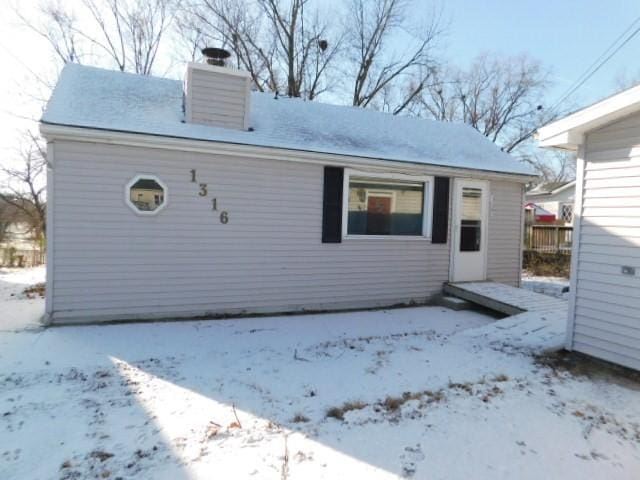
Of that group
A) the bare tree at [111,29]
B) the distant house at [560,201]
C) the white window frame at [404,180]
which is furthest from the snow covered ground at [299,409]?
the distant house at [560,201]

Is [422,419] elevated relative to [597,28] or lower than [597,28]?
lower

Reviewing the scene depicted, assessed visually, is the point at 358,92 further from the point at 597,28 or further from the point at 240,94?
the point at 240,94

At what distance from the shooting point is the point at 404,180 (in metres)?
7.04

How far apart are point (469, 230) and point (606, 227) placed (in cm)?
351

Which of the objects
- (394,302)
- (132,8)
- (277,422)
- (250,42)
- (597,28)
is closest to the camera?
(277,422)

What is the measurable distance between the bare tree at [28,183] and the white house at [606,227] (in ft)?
60.8

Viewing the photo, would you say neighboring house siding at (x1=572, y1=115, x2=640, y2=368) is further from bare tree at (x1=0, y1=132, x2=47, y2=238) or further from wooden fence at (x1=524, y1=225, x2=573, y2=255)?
bare tree at (x1=0, y1=132, x2=47, y2=238)

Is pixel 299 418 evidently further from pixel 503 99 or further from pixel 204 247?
pixel 503 99

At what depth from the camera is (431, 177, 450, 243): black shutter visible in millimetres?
7215

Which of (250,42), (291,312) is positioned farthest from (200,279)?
(250,42)

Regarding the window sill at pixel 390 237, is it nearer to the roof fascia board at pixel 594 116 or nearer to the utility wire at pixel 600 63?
the roof fascia board at pixel 594 116

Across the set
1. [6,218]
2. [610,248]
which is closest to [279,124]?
[610,248]

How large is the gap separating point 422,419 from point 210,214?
4.15 meters

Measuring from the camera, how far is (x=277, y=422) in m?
2.82
